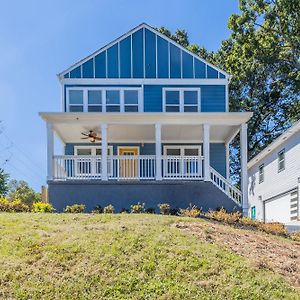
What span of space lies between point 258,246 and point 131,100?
11435 mm

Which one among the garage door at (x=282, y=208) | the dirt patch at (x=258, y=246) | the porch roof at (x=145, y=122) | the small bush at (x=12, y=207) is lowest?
the garage door at (x=282, y=208)

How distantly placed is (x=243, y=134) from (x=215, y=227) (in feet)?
24.0

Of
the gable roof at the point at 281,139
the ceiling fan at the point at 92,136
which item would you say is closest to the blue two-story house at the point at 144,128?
the ceiling fan at the point at 92,136

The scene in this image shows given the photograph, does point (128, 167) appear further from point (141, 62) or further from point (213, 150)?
point (141, 62)

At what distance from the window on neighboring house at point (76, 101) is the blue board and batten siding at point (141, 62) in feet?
2.46

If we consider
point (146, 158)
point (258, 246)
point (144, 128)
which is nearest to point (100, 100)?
point (144, 128)

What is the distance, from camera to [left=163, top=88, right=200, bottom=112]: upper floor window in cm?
1995

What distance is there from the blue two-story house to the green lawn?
704 cm

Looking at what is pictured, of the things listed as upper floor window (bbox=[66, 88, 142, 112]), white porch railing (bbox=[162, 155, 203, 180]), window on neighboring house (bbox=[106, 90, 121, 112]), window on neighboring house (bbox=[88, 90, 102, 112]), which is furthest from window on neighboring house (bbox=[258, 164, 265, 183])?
window on neighboring house (bbox=[88, 90, 102, 112])

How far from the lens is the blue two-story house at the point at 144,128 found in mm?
16812

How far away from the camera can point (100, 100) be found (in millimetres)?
19812

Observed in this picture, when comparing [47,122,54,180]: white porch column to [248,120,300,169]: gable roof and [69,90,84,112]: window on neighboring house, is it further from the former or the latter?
[248,120,300,169]: gable roof

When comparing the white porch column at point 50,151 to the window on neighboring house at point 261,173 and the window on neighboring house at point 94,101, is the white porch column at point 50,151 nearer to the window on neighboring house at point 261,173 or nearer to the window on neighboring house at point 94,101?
the window on neighboring house at point 94,101

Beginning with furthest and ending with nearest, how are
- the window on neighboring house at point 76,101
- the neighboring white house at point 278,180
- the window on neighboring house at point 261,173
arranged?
1. the window on neighboring house at point 261,173
2. the window on neighboring house at point 76,101
3. the neighboring white house at point 278,180
